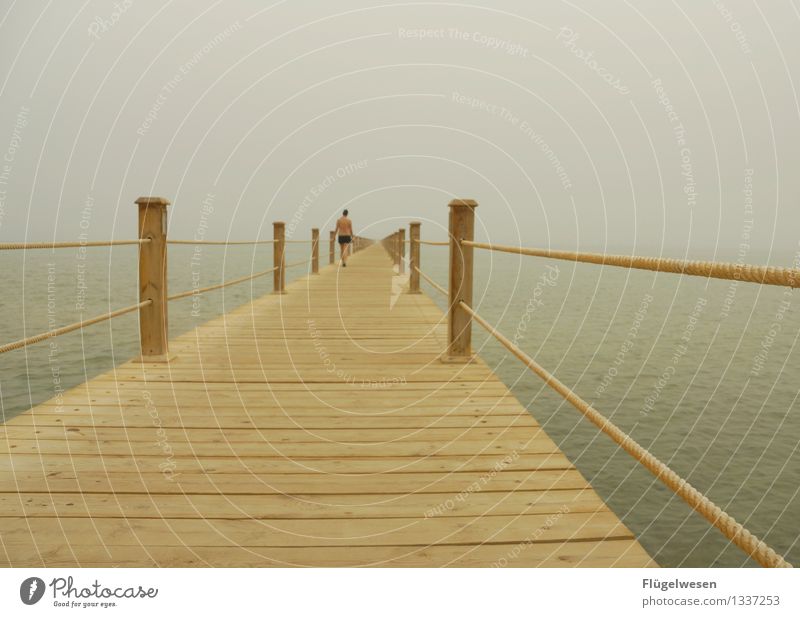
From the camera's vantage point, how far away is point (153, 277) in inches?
162

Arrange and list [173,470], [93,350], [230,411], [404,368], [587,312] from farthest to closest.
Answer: [587,312]
[93,350]
[404,368]
[230,411]
[173,470]

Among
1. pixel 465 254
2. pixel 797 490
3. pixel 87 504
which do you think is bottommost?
pixel 797 490

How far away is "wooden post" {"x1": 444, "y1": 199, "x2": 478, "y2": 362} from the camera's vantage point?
166 inches

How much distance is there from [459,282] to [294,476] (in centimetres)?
235

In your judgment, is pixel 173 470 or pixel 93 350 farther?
pixel 93 350

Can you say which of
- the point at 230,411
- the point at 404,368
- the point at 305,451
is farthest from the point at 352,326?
the point at 305,451

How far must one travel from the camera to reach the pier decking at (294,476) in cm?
171

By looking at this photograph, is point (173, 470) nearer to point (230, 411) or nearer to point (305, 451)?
point (305, 451)

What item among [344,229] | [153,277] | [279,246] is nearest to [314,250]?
[344,229]

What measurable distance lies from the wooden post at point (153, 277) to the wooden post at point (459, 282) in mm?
1904

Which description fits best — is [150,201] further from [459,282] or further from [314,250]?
[314,250]

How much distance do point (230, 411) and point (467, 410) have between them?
3.75 feet

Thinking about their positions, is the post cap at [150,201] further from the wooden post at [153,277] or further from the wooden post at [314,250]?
the wooden post at [314,250]

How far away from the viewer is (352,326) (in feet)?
19.3
